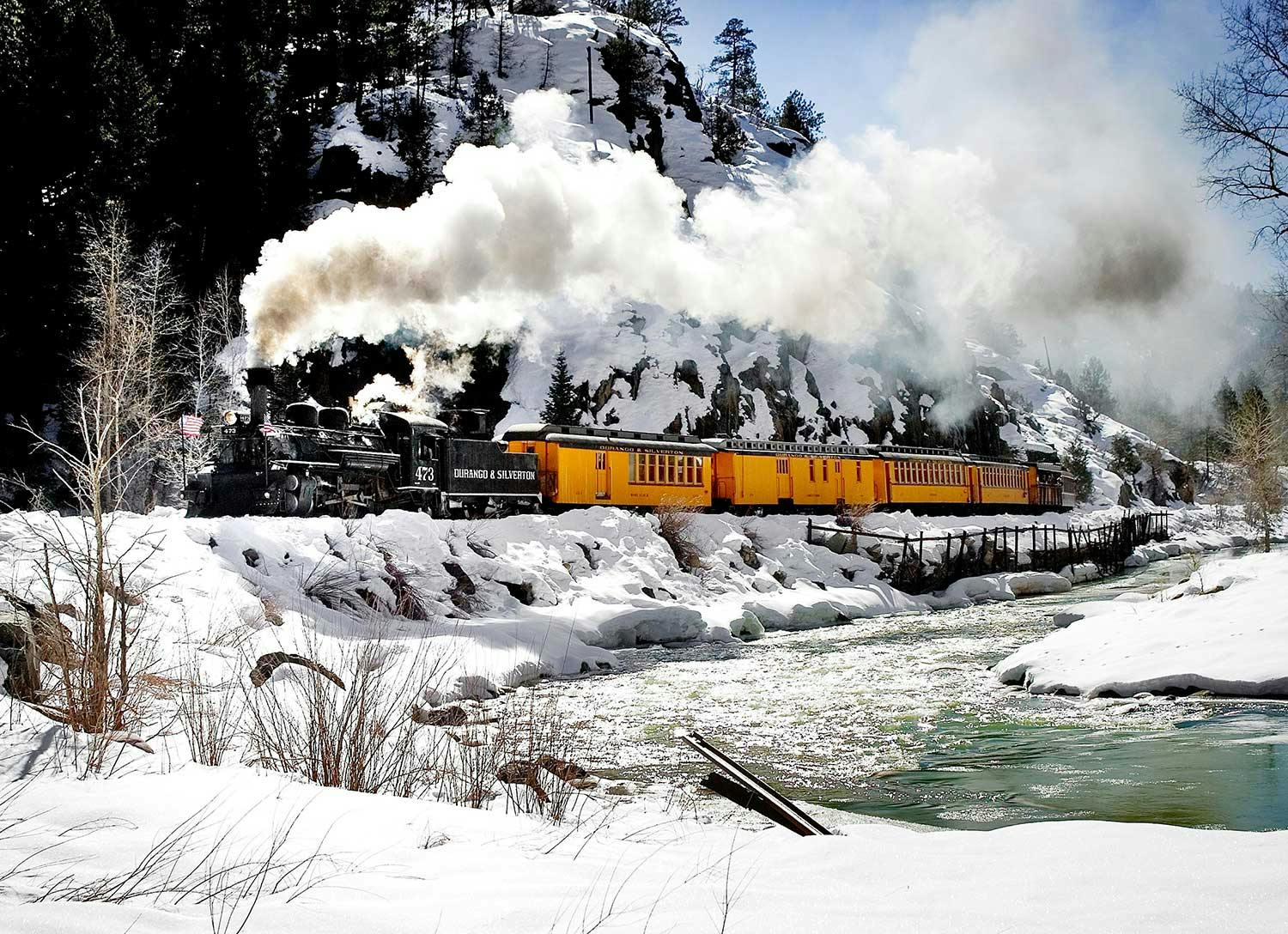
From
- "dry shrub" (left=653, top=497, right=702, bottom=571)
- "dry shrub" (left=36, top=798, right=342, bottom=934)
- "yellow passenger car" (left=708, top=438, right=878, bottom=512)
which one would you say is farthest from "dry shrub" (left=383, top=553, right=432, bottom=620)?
"yellow passenger car" (left=708, top=438, right=878, bottom=512)

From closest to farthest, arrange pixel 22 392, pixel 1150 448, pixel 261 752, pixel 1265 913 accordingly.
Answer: pixel 1265 913, pixel 261 752, pixel 22 392, pixel 1150 448

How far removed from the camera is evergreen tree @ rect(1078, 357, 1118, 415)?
113312 millimetres

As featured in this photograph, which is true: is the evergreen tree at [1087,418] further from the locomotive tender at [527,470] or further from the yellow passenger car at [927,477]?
the yellow passenger car at [927,477]

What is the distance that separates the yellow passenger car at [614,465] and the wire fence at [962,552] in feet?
13.3

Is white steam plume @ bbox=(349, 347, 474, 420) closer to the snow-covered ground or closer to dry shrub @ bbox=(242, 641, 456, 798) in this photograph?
the snow-covered ground

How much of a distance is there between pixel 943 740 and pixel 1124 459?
279 ft

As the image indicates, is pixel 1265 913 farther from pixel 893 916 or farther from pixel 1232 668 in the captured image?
pixel 1232 668

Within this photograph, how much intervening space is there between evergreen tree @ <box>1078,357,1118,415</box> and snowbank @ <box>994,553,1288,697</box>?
4421 inches

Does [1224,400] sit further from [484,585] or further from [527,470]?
[484,585]

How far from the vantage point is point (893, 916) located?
8.65 ft

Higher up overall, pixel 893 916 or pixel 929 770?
pixel 893 916

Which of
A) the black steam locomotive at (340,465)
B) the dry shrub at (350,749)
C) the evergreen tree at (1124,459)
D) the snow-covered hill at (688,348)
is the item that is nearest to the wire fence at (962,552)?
the black steam locomotive at (340,465)

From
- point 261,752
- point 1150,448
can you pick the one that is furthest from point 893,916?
point 1150,448

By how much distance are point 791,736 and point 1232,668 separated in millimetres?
4446
